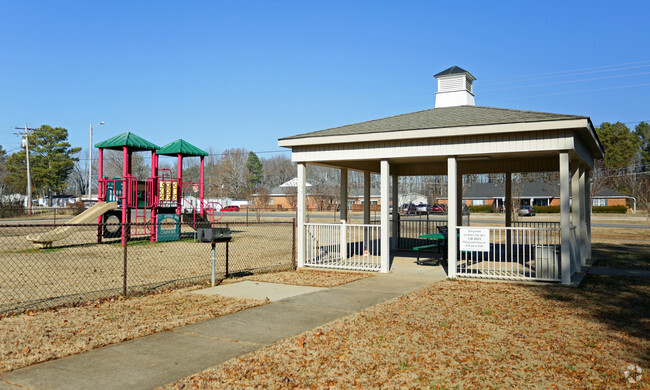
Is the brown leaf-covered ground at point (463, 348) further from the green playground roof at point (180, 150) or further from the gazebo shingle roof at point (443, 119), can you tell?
the green playground roof at point (180, 150)

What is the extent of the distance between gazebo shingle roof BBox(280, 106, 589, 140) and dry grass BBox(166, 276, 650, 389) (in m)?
3.93

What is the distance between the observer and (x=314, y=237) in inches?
508

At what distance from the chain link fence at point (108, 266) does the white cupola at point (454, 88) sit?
6577mm

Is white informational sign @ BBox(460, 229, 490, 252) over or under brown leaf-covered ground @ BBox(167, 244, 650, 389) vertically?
over

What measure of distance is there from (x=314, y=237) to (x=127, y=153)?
11646 mm

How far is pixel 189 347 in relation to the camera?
566 centimetres

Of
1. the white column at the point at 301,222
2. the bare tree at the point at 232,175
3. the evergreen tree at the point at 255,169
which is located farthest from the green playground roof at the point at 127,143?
the evergreen tree at the point at 255,169

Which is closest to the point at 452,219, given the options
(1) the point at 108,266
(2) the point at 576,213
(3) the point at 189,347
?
(2) the point at 576,213

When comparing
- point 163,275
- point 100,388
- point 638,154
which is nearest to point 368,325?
point 100,388

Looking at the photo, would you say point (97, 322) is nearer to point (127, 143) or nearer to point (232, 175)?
point (127, 143)

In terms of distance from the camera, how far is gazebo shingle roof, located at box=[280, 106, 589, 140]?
10500mm

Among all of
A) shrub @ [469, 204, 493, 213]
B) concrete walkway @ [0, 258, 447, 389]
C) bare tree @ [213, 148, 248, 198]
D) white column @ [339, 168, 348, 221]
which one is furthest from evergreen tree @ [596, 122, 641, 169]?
concrete walkway @ [0, 258, 447, 389]

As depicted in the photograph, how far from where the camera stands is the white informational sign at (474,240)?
10828mm

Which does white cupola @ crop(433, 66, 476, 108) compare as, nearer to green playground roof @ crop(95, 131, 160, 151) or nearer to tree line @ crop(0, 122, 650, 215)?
green playground roof @ crop(95, 131, 160, 151)
